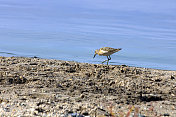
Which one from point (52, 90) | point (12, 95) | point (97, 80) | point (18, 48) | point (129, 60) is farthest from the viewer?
point (18, 48)

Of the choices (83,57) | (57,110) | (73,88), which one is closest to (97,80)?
(73,88)

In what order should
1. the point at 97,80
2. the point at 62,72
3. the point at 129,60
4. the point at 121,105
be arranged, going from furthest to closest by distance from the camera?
the point at 129,60 → the point at 62,72 → the point at 97,80 → the point at 121,105

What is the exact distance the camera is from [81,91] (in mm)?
7023

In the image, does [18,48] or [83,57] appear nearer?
[83,57]

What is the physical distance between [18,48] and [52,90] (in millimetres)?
9050

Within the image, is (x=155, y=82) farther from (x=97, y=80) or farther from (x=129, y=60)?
(x=129, y=60)

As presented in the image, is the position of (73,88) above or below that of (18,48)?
below

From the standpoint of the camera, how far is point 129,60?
1421cm

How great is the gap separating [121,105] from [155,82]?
2.30 meters

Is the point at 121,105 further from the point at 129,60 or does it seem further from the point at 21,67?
the point at 129,60

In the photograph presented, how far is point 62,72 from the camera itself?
353 inches

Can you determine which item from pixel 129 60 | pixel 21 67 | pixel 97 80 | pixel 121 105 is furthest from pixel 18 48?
pixel 121 105

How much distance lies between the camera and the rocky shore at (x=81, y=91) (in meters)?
5.63

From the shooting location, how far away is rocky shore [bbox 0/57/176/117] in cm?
563
